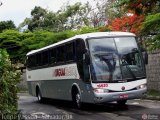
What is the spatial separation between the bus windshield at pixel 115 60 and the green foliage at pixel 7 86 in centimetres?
583

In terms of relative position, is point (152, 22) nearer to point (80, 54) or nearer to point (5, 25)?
point (80, 54)

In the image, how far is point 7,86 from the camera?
10.8 m

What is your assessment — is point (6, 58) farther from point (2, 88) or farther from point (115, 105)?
point (115, 105)

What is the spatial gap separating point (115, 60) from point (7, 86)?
22.0 feet

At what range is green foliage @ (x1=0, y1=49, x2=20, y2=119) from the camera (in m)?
10.5

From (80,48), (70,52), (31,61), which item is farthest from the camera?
(31,61)

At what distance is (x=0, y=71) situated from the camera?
1073 cm

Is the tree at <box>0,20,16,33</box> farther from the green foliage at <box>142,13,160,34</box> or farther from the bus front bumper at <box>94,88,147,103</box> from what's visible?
the bus front bumper at <box>94,88,147,103</box>

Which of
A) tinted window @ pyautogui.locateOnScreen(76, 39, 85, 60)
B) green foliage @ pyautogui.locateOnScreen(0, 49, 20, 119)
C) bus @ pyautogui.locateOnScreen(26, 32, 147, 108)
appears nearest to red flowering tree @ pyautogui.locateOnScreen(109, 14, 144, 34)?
bus @ pyautogui.locateOnScreen(26, 32, 147, 108)

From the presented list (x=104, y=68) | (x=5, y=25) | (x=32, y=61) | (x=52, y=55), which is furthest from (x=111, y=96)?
(x=5, y=25)

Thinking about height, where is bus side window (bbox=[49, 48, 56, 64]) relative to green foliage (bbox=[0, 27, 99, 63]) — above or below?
below

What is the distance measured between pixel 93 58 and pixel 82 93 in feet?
5.33

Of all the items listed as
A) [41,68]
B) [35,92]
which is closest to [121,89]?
[41,68]

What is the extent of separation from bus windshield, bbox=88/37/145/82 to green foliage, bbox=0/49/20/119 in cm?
583
